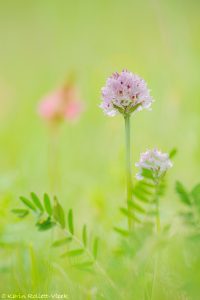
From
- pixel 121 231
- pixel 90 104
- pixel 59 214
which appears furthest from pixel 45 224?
pixel 90 104

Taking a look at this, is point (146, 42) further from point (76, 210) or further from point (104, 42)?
point (76, 210)

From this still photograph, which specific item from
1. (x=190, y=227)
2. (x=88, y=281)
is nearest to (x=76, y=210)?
(x=88, y=281)

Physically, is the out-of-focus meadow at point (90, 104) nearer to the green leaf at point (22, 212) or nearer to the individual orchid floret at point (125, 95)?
the green leaf at point (22, 212)

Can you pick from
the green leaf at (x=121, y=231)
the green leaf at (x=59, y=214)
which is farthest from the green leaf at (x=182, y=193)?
the green leaf at (x=59, y=214)

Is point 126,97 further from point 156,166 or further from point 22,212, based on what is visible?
point 22,212

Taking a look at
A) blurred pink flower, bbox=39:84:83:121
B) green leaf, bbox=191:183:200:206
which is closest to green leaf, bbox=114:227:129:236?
green leaf, bbox=191:183:200:206

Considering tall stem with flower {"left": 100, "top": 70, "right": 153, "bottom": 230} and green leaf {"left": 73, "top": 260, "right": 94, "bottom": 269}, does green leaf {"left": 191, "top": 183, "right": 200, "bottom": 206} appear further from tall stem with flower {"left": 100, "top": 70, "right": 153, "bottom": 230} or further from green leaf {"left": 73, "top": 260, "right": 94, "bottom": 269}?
green leaf {"left": 73, "top": 260, "right": 94, "bottom": 269}

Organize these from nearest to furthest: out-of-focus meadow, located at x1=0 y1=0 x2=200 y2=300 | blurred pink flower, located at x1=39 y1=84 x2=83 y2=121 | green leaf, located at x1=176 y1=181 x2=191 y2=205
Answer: green leaf, located at x1=176 y1=181 x2=191 y2=205 < out-of-focus meadow, located at x1=0 y1=0 x2=200 y2=300 < blurred pink flower, located at x1=39 y1=84 x2=83 y2=121
